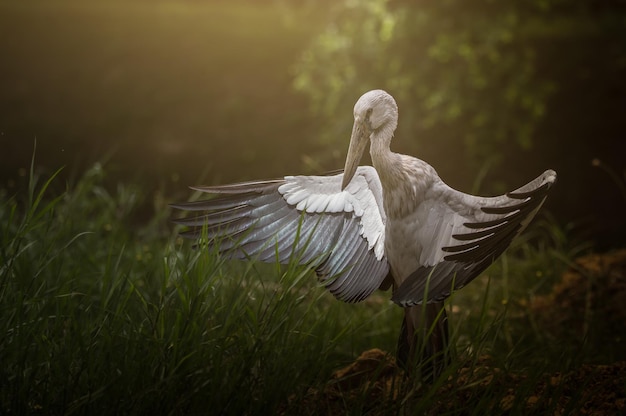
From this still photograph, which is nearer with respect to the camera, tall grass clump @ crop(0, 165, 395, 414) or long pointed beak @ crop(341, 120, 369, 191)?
tall grass clump @ crop(0, 165, 395, 414)

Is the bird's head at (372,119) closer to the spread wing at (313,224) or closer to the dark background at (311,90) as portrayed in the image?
the spread wing at (313,224)

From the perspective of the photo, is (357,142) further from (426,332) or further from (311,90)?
(311,90)

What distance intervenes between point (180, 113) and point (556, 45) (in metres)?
5.26

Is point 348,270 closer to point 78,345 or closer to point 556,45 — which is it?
point 78,345

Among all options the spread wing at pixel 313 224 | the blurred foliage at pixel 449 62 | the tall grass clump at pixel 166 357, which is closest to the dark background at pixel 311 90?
the blurred foliage at pixel 449 62

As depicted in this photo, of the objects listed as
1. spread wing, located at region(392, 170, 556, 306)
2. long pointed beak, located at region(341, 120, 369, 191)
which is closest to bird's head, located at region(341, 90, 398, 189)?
long pointed beak, located at region(341, 120, 369, 191)

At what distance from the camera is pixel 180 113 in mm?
11000

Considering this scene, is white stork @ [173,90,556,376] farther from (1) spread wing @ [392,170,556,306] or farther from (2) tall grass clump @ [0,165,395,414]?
(2) tall grass clump @ [0,165,395,414]

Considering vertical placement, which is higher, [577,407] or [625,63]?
[625,63]

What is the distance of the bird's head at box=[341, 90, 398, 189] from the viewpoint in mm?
2920

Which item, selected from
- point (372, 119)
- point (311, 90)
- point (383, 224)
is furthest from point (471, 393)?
point (311, 90)

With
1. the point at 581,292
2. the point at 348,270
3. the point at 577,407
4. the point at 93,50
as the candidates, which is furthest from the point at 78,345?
the point at 93,50

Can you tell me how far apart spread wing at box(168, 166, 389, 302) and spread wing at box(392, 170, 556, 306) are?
0.27m

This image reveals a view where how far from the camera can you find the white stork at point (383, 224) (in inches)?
111
